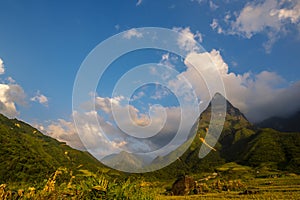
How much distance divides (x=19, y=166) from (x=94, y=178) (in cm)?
13830

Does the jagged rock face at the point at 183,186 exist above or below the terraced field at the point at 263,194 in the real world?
above

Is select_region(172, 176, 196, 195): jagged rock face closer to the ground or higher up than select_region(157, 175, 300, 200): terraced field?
higher up

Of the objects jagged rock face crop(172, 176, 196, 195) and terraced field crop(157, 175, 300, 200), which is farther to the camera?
jagged rock face crop(172, 176, 196, 195)

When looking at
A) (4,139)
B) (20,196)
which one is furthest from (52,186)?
(4,139)

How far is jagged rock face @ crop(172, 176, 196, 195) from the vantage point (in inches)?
1953

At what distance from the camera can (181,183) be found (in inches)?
2062

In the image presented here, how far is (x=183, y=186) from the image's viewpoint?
51.4 meters

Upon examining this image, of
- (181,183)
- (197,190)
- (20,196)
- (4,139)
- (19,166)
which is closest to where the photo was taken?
(20,196)

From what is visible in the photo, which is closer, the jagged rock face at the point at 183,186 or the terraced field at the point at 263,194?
the terraced field at the point at 263,194

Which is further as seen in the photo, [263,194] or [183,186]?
A: [183,186]

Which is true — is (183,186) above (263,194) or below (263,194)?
above

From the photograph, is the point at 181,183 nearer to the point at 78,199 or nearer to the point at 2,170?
the point at 78,199

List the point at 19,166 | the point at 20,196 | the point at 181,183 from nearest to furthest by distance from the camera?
the point at 20,196
the point at 181,183
the point at 19,166

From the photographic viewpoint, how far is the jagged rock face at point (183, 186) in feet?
163
